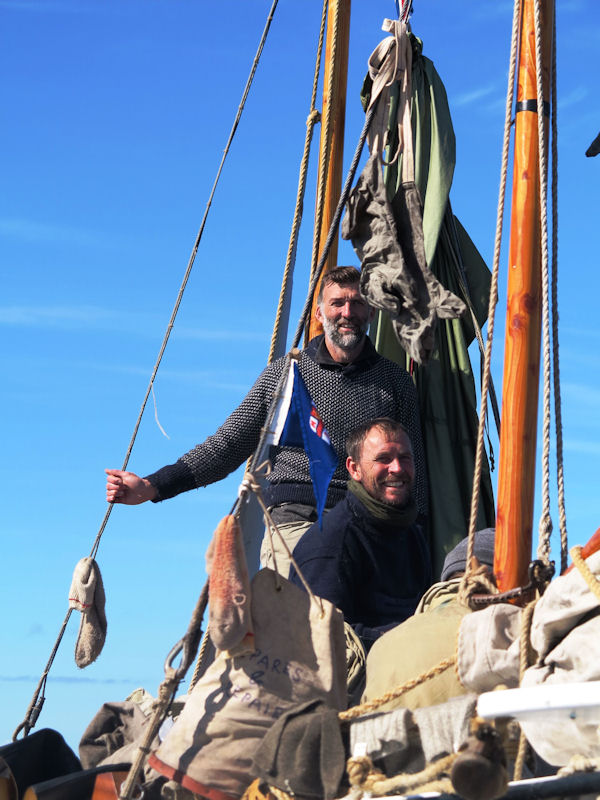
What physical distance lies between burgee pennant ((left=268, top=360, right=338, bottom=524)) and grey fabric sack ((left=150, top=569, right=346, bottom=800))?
75 centimetres

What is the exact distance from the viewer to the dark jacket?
13.8 ft

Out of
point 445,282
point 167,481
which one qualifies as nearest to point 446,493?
point 445,282

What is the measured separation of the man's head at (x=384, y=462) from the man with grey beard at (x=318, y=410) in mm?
568

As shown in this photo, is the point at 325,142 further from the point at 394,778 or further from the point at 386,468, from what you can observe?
the point at 394,778

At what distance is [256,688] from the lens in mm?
2984

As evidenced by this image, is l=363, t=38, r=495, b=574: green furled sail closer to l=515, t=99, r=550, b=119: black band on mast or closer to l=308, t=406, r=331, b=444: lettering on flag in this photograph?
l=308, t=406, r=331, b=444: lettering on flag

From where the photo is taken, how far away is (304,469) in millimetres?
5324

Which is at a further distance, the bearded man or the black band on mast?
the bearded man

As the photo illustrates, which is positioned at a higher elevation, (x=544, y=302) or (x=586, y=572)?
(x=544, y=302)

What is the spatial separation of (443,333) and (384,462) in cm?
270

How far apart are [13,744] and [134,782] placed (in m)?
1.12

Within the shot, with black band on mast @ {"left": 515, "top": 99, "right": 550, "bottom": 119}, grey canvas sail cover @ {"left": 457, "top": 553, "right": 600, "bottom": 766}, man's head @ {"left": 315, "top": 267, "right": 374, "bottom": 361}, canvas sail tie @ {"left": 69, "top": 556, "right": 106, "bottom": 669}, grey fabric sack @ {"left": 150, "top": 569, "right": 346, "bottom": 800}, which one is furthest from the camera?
man's head @ {"left": 315, "top": 267, "right": 374, "bottom": 361}

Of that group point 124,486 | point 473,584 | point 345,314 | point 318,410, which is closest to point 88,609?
point 124,486

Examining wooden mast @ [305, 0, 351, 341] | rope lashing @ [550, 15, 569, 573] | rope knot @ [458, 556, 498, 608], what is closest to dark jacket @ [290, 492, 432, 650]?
rope knot @ [458, 556, 498, 608]
